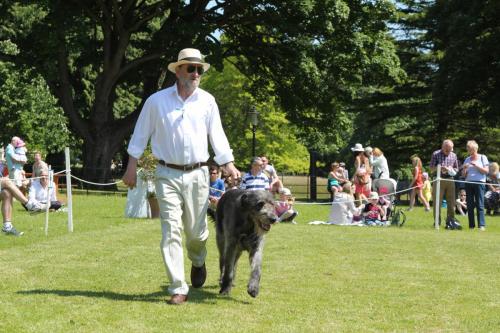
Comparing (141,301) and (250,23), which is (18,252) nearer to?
(141,301)

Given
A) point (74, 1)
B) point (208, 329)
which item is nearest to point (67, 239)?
point (208, 329)

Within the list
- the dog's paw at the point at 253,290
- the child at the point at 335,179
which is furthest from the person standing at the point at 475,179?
the dog's paw at the point at 253,290

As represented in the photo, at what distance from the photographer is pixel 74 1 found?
98.0 ft

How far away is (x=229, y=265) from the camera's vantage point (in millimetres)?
7793

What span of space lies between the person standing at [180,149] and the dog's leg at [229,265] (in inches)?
14.9

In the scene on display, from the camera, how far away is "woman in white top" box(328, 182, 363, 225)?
742 inches

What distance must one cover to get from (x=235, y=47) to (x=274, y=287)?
2491cm

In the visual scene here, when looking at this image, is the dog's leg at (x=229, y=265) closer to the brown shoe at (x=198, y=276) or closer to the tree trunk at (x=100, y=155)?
the brown shoe at (x=198, y=276)

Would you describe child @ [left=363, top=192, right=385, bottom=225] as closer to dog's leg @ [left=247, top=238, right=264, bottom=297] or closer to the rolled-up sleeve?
dog's leg @ [left=247, top=238, right=264, bottom=297]

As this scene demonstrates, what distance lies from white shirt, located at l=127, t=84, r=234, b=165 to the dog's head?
577 mm

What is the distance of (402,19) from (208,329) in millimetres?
36137

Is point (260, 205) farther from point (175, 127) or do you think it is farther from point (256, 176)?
point (256, 176)

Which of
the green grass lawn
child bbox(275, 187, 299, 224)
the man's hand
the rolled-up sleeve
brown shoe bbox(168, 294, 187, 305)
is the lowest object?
the green grass lawn

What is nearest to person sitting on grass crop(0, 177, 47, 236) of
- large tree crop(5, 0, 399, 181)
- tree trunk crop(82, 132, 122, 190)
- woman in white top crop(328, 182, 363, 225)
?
woman in white top crop(328, 182, 363, 225)
